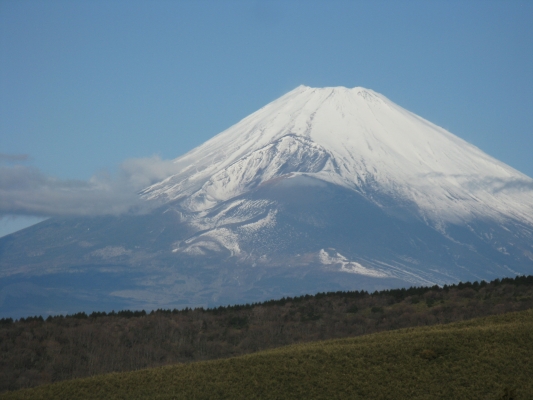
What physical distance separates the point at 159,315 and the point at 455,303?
73.5ft

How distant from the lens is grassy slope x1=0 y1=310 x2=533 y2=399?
1173 inches

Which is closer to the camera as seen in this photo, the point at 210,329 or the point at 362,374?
the point at 362,374

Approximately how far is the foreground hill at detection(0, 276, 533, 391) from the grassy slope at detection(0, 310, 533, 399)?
11.1m

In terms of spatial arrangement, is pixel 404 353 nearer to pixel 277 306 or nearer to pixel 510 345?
pixel 510 345

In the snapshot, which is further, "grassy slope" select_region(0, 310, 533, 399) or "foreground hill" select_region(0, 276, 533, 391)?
"foreground hill" select_region(0, 276, 533, 391)

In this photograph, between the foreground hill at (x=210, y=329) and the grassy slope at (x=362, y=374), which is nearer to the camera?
the grassy slope at (x=362, y=374)

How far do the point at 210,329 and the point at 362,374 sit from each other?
85.4 feet

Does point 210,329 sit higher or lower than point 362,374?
higher

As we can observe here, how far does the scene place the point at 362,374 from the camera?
3147cm

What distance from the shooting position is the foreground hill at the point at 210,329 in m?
46.5

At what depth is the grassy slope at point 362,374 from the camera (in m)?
29.8

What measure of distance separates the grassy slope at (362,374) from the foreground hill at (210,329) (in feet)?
36.5

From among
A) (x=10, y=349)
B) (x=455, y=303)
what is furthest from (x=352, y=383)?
(x=10, y=349)

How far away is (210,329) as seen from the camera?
185 feet
